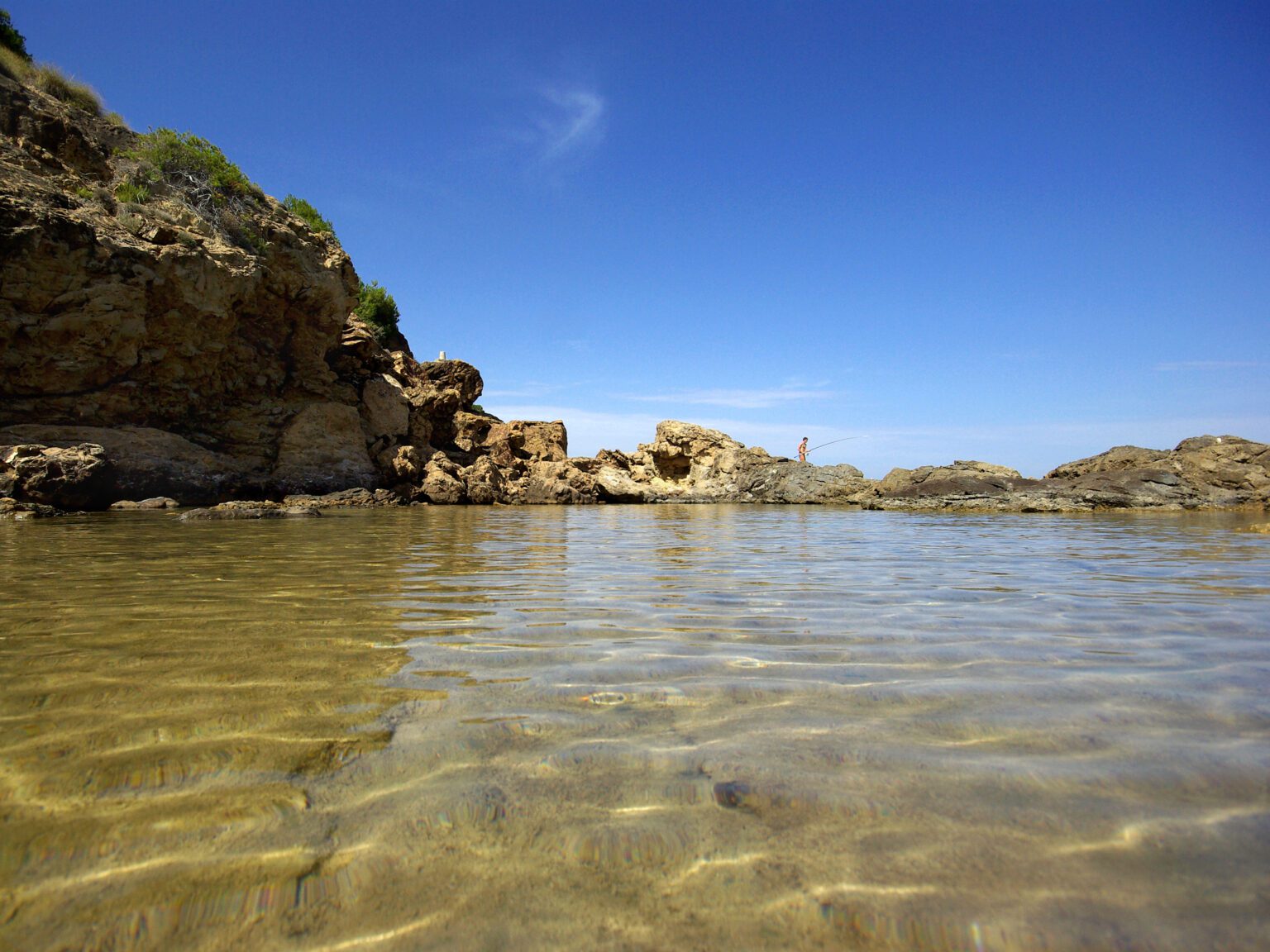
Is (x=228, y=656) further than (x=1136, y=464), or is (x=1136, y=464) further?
(x=1136, y=464)

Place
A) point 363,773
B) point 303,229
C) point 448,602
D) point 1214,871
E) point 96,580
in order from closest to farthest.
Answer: point 1214,871 → point 363,773 → point 448,602 → point 96,580 → point 303,229

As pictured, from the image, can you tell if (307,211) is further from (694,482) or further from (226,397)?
(694,482)

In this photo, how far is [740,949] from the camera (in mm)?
1181

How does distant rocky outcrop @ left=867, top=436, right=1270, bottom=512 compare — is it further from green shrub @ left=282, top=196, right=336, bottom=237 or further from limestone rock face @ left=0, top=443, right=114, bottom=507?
green shrub @ left=282, top=196, right=336, bottom=237

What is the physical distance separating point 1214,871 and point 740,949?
0.99 m

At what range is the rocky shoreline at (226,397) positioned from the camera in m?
14.7

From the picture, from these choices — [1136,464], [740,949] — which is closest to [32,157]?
[740,949]

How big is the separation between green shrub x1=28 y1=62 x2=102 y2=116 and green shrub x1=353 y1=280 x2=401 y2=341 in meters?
14.1

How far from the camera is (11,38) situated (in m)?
19.6

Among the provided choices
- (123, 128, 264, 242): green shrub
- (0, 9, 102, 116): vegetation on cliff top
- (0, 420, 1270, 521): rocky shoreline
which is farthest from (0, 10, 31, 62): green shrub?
(0, 420, 1270, 521): rocky shoreline

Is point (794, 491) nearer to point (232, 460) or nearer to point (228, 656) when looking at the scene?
point (232, 460)

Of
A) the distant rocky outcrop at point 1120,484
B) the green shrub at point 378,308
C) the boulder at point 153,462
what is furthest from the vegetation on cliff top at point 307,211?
the distant rocky outcrop at point 1120,484

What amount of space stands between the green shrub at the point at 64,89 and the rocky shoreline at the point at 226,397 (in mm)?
624

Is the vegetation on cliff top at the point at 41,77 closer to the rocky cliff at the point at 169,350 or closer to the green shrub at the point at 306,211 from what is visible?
the rocky cliff at the point at 169,350
